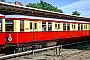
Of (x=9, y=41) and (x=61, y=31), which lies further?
(x=61, y=31)

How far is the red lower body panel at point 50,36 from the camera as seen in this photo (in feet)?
62.1

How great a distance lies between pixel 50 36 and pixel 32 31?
3.77m

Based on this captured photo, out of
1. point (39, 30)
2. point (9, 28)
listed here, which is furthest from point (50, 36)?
point (9, 28)

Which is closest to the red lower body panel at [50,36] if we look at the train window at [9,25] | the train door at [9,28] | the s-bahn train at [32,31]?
the s-bahn train at [32,31]

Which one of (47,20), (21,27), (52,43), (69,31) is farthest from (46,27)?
(69,31)

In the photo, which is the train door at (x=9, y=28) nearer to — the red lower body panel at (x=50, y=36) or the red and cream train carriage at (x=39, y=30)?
the red and cream train carriage at (x=39, y=30)

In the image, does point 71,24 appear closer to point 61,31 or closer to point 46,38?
point 61,31

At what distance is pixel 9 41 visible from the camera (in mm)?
18875

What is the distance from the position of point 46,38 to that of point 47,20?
1.69m

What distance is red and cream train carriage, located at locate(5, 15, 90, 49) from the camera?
61.9 feet

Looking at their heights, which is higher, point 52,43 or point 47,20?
point 47,20

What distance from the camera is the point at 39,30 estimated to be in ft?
70.9

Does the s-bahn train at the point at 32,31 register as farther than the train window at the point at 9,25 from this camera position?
No

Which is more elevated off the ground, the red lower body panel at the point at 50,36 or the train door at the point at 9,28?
the train door at the point at 9,28
